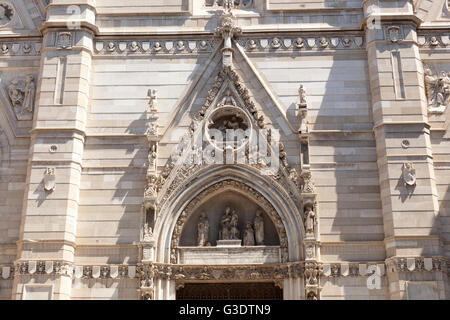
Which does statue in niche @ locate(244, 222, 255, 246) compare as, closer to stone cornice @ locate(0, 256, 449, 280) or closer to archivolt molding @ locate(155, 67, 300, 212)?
stone cornice @ locate(0, 256, 449, 280)

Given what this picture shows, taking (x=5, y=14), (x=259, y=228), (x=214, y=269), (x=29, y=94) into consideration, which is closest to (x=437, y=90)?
(x=259, y=228)

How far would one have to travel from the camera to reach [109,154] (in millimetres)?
16094

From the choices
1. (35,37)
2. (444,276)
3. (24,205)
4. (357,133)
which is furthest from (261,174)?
(35,37)

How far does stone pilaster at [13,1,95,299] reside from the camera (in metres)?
14.7

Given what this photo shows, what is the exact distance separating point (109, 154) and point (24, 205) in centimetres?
258

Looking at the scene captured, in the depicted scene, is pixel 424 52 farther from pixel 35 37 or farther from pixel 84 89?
pixel 35 37

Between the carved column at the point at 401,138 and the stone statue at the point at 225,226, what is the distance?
4067 millimetres

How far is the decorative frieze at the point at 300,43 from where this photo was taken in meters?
17.1

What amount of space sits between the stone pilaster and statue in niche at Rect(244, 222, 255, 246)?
4482 mm

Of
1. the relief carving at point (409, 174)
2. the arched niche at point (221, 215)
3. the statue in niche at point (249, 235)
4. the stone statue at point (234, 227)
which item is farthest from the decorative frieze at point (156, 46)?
the relief carving at point (409, 174)

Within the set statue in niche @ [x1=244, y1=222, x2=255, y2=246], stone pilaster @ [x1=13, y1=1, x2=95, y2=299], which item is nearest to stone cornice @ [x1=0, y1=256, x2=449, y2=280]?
stone pilaster @ [x1=13, y1=1, x2=95, y2=299]

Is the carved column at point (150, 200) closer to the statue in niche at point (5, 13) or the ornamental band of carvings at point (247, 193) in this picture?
the ornamental band of carvings at point (247, 193)

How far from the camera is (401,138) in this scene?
1557cm

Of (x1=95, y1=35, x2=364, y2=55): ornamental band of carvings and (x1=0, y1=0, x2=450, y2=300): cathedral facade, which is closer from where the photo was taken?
(x1=0, y1=0, x2=450, y2=300): cathedral facade
